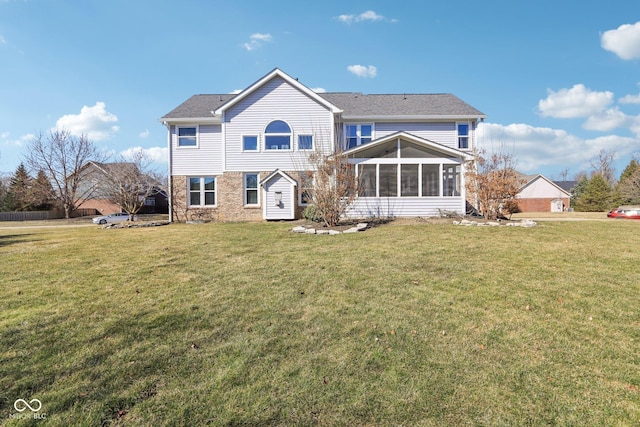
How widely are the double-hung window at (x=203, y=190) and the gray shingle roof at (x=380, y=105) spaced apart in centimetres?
374

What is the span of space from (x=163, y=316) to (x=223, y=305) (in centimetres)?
82

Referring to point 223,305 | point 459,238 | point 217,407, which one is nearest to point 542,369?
point 217,407

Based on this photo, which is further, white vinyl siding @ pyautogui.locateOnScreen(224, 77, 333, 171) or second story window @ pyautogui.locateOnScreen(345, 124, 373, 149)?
second story window @ pyautogui.locateOnScreen(345, 124, 373, 149)

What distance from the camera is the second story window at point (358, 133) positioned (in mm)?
19172

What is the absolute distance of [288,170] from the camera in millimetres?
17703

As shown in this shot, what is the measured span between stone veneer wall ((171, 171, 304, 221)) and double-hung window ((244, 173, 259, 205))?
235 mm

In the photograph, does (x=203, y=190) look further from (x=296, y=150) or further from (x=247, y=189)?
(x=296, y=150)

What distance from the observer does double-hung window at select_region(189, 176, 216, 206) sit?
1891 centimetres

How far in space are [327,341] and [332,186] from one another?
889 cm

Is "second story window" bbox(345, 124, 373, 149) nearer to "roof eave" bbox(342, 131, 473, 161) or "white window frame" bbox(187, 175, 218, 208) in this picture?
"roof eave" bbox(342, 131, 473, 161)

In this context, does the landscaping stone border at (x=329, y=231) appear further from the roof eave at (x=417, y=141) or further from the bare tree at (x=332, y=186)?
the roof eave at (x=417, y=141)

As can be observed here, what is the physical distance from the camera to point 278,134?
17.8 m

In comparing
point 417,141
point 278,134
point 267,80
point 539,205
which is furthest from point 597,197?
point 267,80

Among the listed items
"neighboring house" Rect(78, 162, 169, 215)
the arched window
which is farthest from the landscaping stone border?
"neighboring house" Rect(78, 162, 169, 215)
